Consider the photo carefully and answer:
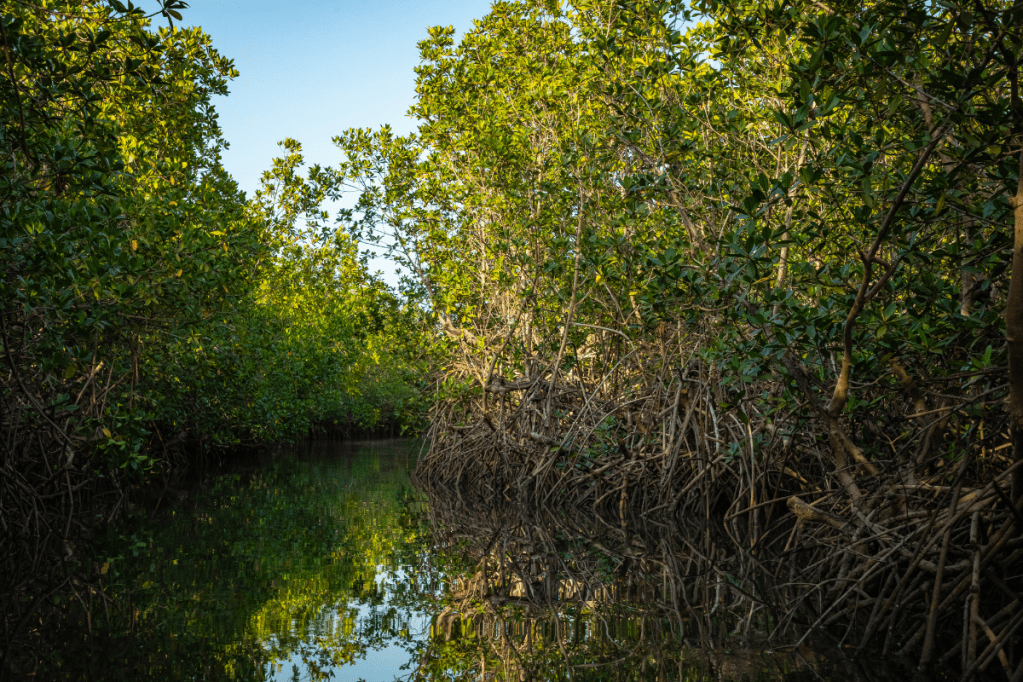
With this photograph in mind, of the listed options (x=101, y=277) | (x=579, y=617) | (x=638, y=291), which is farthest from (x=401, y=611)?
(x=638, y=291)

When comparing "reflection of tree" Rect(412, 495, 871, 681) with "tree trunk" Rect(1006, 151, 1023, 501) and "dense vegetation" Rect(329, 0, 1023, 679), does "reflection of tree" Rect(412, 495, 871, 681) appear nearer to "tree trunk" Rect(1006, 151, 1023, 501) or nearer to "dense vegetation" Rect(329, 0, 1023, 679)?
"dense vegetation" Rect(329, 0, 1023, 679)

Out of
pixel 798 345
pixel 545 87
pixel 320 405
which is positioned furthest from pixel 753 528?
pixel 320 405

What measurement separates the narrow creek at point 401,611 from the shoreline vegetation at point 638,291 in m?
0.33

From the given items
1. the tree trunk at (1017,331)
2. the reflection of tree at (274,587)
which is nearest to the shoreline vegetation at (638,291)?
the tree trunk at (1017,331)

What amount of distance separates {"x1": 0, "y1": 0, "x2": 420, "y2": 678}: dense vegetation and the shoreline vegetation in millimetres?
49

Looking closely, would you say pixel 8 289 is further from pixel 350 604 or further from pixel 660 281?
pixel 660 281

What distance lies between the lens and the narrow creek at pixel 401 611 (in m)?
3.10

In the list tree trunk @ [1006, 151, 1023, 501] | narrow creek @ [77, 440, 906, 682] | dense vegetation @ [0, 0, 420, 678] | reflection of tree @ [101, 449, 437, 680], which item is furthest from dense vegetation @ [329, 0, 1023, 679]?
dense vegetation @ [0, 0, 420, 678]

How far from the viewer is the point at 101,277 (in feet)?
17.0

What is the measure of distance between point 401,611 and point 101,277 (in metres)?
3.02

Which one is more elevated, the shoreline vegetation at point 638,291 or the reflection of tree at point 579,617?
the shoreline vegetation at point 638,291

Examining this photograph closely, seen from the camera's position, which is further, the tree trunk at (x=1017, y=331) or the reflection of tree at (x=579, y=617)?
the reflection of tree at (x=579, y=617)

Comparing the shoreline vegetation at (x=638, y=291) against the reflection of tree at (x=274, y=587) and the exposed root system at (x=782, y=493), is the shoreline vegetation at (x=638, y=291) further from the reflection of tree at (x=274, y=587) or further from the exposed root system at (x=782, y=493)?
the reflection of tree at (x=274, y=587)

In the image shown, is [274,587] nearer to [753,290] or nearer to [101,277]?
[101,277]
